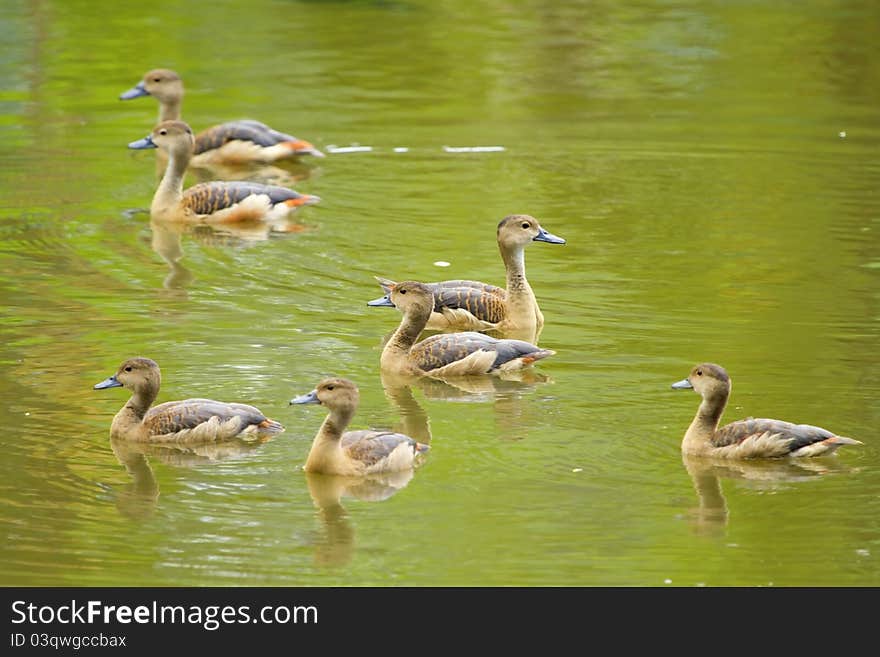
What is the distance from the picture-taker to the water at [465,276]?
9.30 m

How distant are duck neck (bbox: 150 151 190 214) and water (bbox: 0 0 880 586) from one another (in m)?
0.24

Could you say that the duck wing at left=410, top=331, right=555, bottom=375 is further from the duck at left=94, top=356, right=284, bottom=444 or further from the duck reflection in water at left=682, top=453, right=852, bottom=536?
the duck reflection in water at left=682, top=453, right=852, bottom=536

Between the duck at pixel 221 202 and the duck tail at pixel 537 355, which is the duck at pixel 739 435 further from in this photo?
the duck at pixel 221 202

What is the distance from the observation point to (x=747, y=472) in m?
10.3

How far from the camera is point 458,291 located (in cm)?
1354

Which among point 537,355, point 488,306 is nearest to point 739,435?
point 537,355

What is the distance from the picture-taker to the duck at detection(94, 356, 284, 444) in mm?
10664

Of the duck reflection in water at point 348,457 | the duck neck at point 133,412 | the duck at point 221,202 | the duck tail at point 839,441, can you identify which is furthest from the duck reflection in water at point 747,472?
the duck at point 221,202

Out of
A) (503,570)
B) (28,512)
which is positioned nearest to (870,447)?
(503,570)

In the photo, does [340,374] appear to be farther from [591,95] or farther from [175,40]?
[175,40]

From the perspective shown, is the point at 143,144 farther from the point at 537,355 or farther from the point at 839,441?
the point at 839,441

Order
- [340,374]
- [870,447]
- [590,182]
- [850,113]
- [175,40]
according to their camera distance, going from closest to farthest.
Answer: [870,447] < [340,374] < [590,182] < [850,113] < [175,40]

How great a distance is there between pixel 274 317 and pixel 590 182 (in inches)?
222

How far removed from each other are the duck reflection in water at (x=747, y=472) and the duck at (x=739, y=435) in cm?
4
